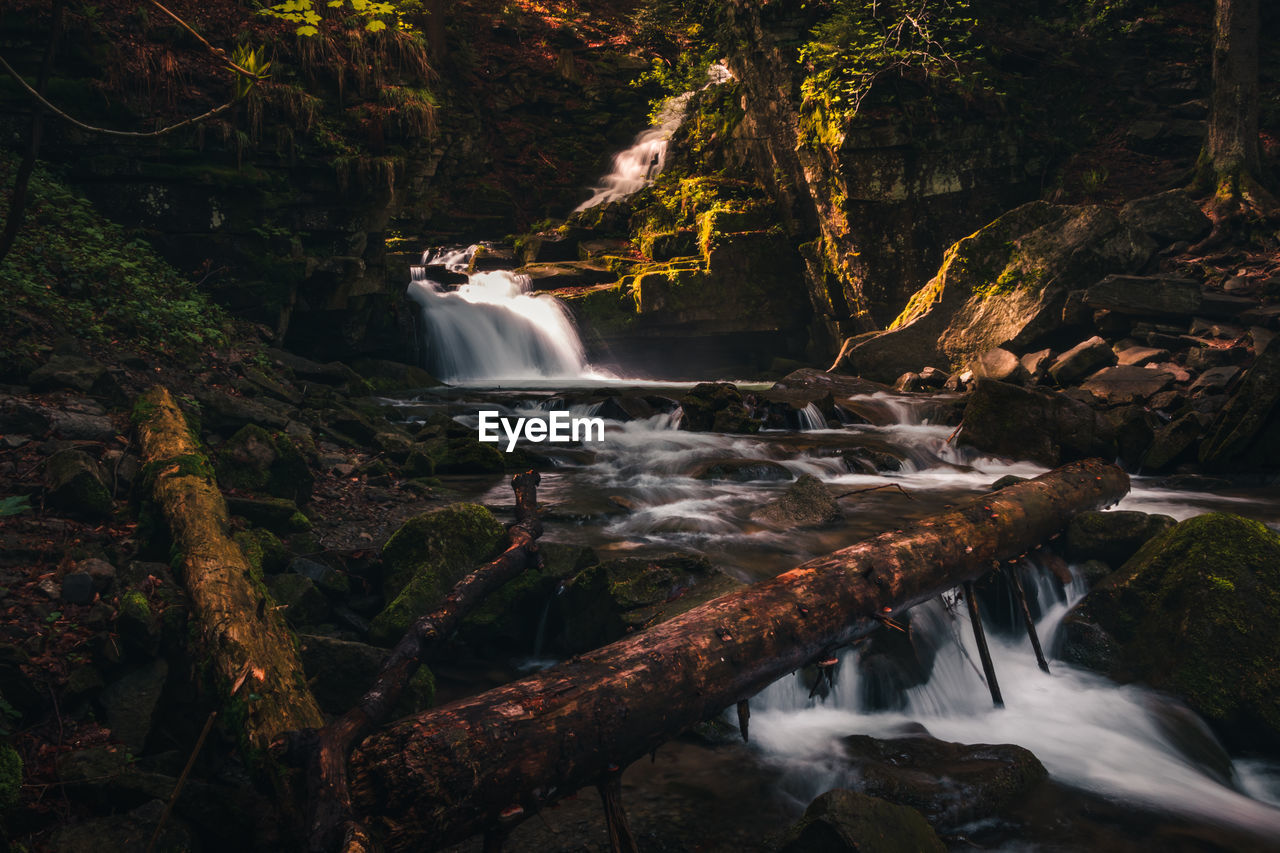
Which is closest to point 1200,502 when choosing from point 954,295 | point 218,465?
point 954,295

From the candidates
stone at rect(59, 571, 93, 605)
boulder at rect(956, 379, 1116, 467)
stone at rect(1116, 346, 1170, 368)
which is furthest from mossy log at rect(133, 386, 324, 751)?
stone at rect(1116, 346, 1170, 368)

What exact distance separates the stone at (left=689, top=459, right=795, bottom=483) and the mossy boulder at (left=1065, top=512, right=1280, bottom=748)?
14.9 feet

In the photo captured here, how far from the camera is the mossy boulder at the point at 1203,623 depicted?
413 cm

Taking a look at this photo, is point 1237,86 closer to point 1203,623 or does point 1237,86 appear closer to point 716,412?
point 716,412

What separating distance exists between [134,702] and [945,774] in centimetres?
390

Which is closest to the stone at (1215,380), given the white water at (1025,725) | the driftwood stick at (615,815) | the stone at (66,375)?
the white water at (1025,725)

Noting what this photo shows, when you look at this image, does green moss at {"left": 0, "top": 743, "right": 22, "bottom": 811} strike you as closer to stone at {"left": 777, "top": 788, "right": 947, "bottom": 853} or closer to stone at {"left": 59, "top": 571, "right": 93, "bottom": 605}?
stone at {"left": 59, "top": 571, "right": 93, "bottom": 605}

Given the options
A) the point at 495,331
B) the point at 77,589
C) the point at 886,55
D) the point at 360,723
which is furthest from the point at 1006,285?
the point at 77,589

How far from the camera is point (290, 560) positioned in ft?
17.0

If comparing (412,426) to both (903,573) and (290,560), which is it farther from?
(903,573)

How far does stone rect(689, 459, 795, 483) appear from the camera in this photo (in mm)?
9422

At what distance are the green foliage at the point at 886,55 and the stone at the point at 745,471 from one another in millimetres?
10544

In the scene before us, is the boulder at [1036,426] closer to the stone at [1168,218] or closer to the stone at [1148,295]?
the stone at [1148,295]

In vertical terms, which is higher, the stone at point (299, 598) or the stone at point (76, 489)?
the stone at point (76, 489)
